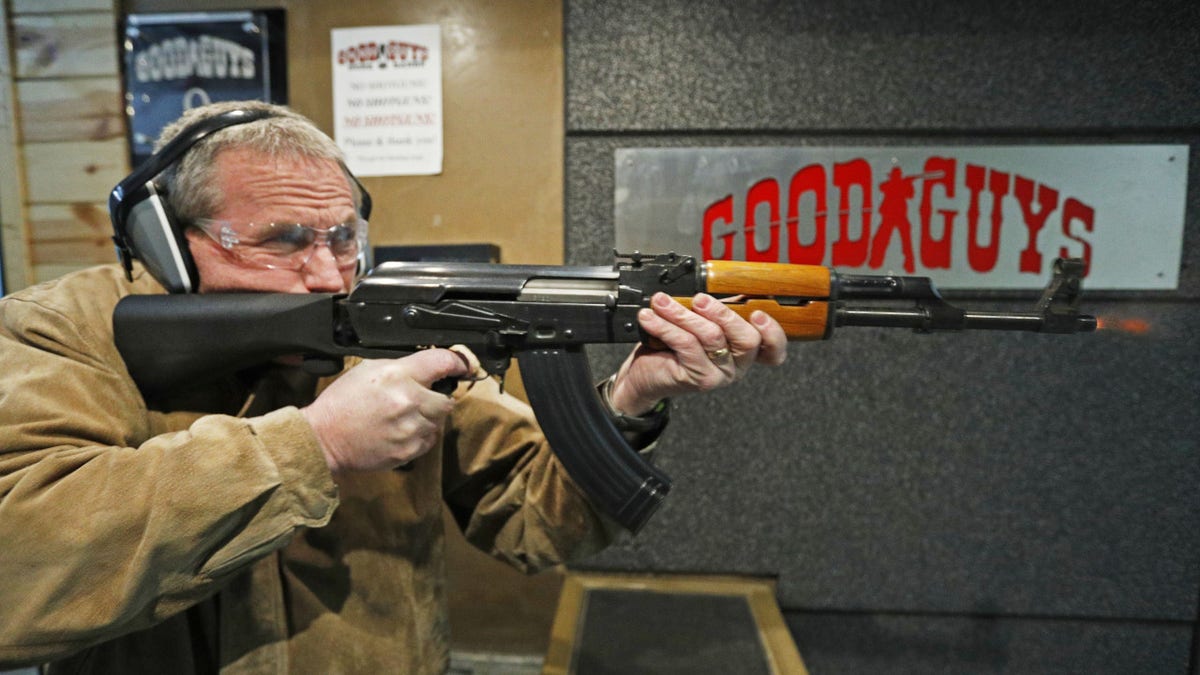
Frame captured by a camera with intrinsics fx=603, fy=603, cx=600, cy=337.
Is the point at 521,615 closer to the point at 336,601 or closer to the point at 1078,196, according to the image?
the point at 336,601

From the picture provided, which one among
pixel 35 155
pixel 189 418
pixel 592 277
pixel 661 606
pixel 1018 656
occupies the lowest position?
pixel 1018 656

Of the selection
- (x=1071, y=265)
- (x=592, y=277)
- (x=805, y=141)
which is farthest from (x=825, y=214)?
(x=592, y=277)

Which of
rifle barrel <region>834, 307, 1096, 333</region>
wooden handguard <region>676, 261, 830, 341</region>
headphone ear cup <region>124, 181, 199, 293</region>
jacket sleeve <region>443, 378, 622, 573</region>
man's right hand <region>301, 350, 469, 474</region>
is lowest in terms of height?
jacket sleeve <region>443, 378, 622, 573</region>

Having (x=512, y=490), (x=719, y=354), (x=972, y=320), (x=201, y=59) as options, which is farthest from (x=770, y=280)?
(x=201, y=59)

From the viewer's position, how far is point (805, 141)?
131 centimetres

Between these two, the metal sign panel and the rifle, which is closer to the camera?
the rifle

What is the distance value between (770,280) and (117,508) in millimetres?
824

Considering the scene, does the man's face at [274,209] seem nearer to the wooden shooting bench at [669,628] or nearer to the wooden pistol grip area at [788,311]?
the wooden pistol grip area at [788,311]

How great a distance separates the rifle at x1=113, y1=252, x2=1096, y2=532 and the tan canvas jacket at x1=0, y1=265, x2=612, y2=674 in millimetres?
51

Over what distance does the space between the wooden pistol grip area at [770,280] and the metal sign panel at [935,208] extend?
1.57ft

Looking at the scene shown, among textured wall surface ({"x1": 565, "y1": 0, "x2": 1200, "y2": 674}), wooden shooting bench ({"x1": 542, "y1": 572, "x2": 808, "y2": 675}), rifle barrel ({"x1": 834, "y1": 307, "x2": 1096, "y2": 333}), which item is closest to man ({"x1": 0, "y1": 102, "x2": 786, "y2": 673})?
rifle barrel ({"x1": 834, "y1": 307, "x2": 1096, "y2": 333})

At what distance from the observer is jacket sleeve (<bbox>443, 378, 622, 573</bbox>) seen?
3.05 ft

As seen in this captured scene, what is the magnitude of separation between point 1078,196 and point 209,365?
65.4 inches

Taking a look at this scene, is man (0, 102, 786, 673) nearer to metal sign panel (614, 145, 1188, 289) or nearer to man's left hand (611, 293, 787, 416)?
man's left hand (611, 293, 787, 416)
